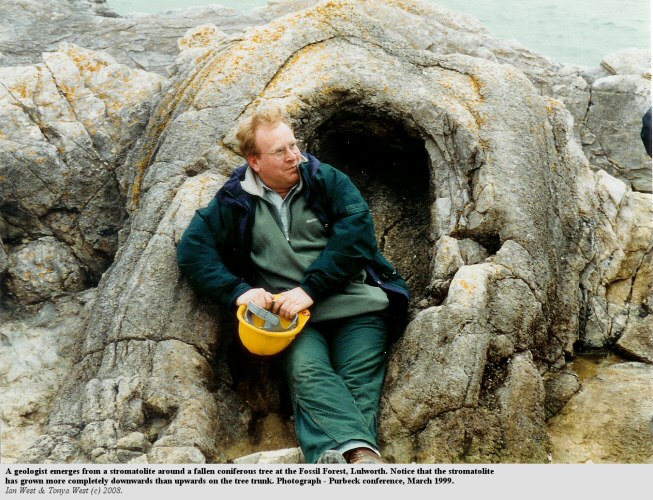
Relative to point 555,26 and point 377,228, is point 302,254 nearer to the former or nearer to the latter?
point 377,228

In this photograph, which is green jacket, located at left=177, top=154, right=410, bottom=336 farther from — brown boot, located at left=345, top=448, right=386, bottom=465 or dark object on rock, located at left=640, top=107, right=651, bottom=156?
dark object on rock, located at left=640, top=107, right=651, bottom=156

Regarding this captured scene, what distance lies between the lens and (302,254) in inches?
312

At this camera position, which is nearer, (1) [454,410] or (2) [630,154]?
(1) [454,410]

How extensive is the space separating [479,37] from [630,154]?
294 cm

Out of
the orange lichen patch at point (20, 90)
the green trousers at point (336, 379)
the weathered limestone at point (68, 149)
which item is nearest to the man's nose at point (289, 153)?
the green trousers at point (336, 379)

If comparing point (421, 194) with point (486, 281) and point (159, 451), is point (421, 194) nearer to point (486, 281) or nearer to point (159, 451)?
point (486, 281)

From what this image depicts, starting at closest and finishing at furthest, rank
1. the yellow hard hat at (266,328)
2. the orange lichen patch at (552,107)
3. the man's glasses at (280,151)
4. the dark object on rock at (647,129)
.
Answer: the yellow hard hat at (266,328)
the man's glasses at (280,151)
the dark object on rock at (647,129)
the orange lichen patch at (552,107)

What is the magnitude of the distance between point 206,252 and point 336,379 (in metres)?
1.63

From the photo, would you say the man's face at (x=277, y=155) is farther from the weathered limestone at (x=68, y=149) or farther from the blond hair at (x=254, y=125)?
the weathered limestone at (x=68, y=149)

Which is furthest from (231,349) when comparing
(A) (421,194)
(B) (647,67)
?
(B) (647,67)

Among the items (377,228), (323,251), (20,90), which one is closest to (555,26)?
(377,228)

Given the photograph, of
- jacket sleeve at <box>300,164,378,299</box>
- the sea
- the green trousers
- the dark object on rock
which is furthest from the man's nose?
the sea

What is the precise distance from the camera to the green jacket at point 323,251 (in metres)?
7.75
